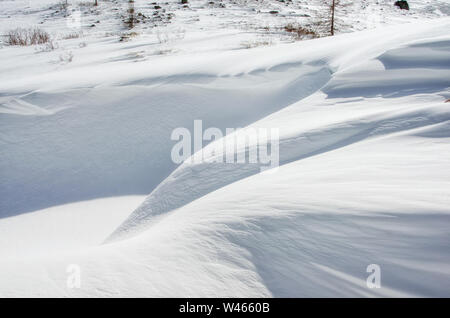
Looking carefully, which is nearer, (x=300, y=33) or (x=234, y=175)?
(x=234, y=175)

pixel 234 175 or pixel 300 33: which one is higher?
pixel 300 33

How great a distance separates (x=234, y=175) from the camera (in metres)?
1.80

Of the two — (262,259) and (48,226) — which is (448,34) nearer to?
(262,259)

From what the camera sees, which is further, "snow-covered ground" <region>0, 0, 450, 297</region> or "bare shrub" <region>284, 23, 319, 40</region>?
"bare shrub" <region>284, 23, 319, 40</region>

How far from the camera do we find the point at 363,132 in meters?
1.81

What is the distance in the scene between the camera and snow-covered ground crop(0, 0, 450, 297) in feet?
2.92

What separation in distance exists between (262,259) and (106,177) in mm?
2124

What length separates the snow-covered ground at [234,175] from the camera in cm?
89

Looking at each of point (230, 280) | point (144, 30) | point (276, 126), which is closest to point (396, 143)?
point (276, 126)

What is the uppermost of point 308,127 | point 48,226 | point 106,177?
point 308,127

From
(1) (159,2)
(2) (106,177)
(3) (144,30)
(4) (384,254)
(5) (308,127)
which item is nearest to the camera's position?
(4) (384,254)

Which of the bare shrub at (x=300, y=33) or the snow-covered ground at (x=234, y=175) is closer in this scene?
the snow-covered ground at (x=234, y=175)

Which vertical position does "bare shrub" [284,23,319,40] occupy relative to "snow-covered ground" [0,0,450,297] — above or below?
above

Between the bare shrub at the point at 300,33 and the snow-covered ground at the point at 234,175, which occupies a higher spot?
the bare shrub at the point at 300,33
